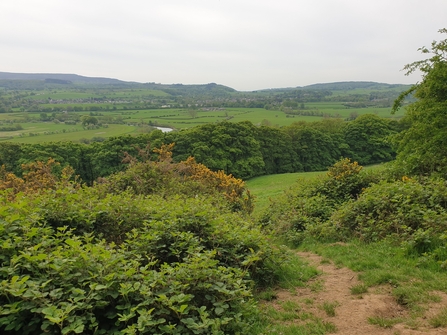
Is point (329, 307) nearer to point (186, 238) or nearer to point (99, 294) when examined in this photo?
point (186, 238)

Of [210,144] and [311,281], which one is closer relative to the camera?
[311,281]

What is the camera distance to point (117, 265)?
13.0 feet

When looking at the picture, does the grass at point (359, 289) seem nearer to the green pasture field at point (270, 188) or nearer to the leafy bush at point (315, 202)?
the leafy bush at point (315, 202)

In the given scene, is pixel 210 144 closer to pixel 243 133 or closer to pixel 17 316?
pixel 243 133

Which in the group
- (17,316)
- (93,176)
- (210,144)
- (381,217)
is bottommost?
(93,176)

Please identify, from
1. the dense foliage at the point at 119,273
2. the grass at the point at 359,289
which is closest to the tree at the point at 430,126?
the grass at the point at 359,289

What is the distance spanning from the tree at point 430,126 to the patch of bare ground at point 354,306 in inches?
358

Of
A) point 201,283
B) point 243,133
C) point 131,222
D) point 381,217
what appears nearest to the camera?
point 201,283

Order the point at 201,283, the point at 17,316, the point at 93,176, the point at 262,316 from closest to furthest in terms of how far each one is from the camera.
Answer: the point at 17,316 < the point at 201,283 < the point at 262,316 < the point at 93,176

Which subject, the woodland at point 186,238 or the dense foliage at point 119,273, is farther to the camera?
the woodland at point 186,238

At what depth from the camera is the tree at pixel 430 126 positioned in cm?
1359

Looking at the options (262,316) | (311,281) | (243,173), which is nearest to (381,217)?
(311,281)

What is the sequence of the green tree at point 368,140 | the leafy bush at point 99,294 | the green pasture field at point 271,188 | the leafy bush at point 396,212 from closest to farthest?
the leafy bush at point 99,294 → the leafy bush at point 396,212 → the green pasture field at point 271,188 → the green tree at point 368,140

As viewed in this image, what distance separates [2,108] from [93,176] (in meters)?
117
